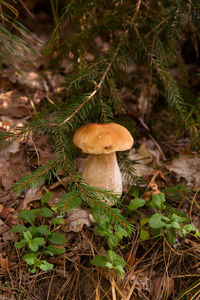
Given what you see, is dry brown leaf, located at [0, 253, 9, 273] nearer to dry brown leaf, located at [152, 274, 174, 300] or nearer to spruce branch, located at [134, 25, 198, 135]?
dry brown leaf, located at [152, 274, 174, 300]

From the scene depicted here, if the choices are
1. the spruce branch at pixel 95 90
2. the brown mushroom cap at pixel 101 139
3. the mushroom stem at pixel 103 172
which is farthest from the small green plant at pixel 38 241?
the spruce branch at pixel 95 90

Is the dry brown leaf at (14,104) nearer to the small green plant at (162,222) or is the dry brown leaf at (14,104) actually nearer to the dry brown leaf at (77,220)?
the dry brown leaf at (77,220)

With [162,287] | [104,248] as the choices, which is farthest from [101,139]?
[162,287]

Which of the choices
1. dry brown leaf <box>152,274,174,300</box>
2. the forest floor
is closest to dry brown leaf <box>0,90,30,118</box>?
the forest floor

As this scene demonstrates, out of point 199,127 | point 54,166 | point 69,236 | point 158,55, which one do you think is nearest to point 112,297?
point 69,236

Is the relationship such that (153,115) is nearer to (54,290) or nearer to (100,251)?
(100,251)

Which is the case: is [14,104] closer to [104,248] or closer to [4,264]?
[4,264]

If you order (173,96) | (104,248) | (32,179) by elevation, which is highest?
(173,96)
